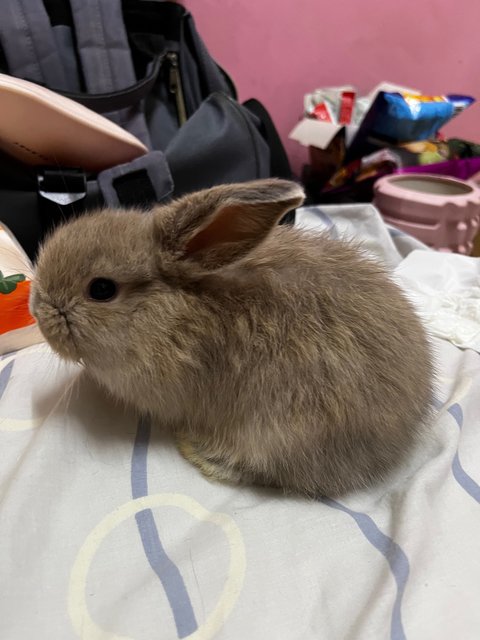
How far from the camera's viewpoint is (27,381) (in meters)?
0.99

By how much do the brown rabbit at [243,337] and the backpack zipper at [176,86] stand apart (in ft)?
2.81

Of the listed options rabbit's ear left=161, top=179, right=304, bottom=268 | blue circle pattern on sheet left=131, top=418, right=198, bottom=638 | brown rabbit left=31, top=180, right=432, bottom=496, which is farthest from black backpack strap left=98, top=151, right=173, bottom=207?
blue circle pattern on sheet left=131, top=418, right=198, bottom=638

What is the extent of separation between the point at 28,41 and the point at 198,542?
49.3 inches

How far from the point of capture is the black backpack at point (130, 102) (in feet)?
4.02

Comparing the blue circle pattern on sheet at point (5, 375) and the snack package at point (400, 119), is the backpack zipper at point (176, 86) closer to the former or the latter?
the snack package at point (400, 119)

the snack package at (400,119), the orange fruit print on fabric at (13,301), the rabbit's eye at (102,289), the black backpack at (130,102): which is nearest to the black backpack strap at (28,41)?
the black backpack at (130,102)

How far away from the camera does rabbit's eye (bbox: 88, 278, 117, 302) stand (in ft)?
2.60

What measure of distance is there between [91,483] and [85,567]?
14 cm

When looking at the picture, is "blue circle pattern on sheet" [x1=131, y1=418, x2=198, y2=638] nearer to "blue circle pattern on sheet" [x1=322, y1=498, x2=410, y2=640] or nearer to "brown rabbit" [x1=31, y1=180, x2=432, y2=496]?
"brown rabbit" [x1=31, y1=180, x2=432, y2=496]

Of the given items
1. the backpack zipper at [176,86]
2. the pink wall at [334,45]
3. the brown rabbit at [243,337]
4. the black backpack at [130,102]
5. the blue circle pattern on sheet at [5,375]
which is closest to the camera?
the brown rabbit at [243,337]

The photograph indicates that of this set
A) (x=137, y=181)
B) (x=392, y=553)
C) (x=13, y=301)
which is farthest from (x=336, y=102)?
(x=392, y=553)

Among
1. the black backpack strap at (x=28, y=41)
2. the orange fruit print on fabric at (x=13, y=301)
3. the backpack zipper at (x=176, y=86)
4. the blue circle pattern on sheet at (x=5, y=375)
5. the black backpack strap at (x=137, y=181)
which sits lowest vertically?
the blue circle pattern on sheet at (x=5, y=375)

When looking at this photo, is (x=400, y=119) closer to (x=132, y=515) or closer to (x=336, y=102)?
(x=336, y=102)

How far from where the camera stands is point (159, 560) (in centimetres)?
75
